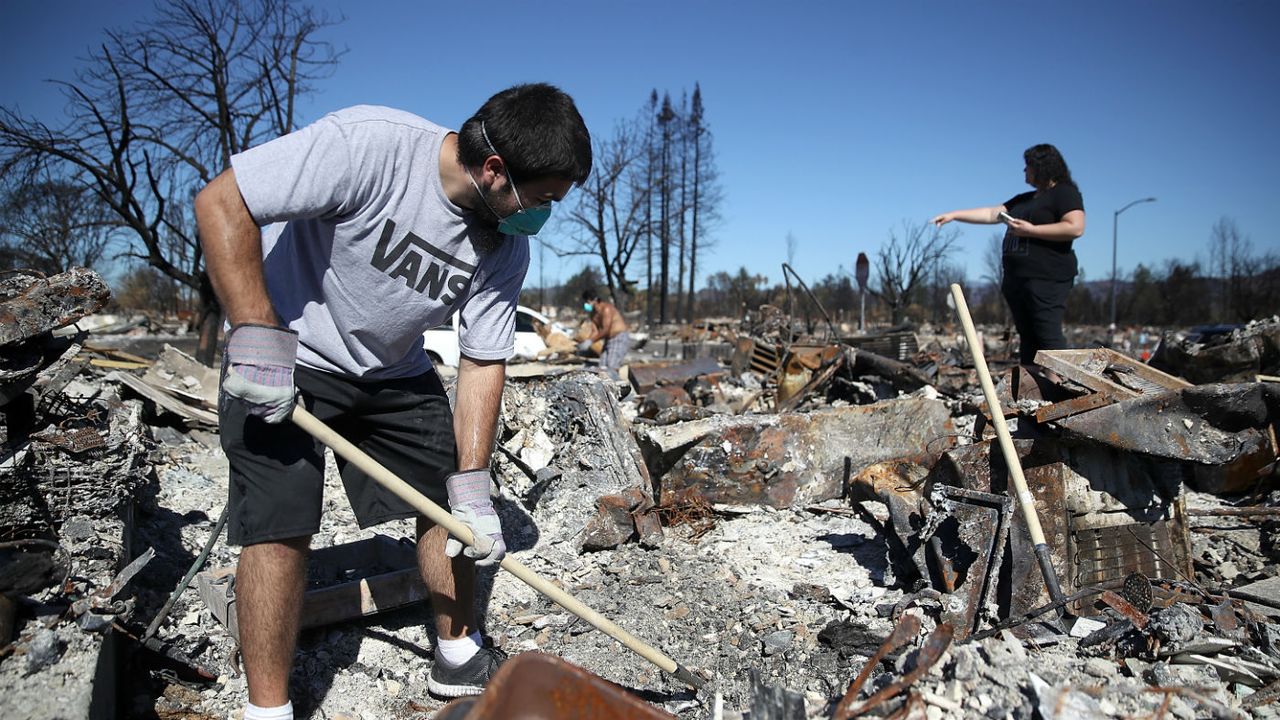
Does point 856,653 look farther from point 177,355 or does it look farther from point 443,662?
point 177,355

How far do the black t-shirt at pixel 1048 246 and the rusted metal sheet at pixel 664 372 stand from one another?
16.2 feet

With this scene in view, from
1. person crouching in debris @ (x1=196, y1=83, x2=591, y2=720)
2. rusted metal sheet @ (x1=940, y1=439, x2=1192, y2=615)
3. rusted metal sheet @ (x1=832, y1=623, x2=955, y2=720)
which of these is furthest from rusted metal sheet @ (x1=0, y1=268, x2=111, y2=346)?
rusted metal sheet @ (x1=940, y1=439, x2=1192, y2=615)

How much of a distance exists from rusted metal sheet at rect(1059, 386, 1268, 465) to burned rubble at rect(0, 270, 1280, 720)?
0.04 feet

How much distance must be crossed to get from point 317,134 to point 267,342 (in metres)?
0.54

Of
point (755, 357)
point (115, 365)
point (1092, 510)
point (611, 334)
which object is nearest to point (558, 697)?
point (1092, 510)

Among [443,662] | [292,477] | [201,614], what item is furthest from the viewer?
[201,614]

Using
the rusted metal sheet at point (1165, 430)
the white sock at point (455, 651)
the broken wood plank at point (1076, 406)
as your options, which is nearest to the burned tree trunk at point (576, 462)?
the white sock at point (455, 651)

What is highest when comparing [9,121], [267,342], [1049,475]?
[9,121]

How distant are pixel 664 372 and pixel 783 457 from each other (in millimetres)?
4674

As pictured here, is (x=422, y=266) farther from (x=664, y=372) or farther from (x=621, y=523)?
(x=664, y=372)

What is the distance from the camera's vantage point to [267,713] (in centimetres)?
188

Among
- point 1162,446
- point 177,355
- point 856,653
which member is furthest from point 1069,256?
point 177,355

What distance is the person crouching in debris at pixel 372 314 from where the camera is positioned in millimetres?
1773

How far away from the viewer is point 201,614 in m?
2.55
